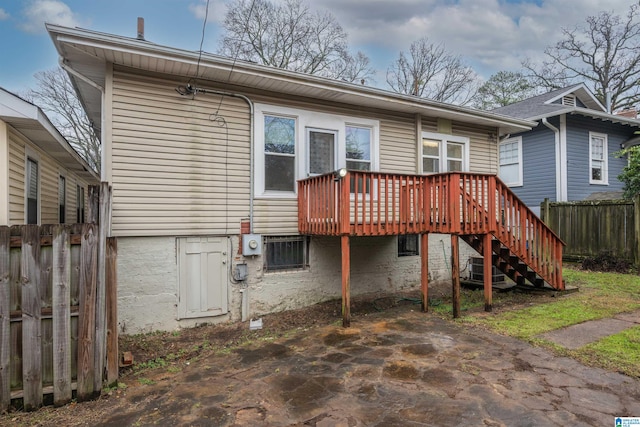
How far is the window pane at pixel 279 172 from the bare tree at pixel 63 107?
1527 cm

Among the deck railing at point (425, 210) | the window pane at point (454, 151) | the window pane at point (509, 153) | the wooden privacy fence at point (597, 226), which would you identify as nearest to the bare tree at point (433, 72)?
the window pane at point (509, 153)

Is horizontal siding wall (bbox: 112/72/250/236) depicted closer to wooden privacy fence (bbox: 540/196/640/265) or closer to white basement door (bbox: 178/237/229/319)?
white basement door (bbox: 178/237/229/319)

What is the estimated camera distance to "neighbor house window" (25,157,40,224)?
6.39 metres

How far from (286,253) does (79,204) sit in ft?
30.8

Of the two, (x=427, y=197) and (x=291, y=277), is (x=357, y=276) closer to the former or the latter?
(x=291, y=277)

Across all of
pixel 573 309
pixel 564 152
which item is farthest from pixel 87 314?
pixel 564 152

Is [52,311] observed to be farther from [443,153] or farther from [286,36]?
[286,36]

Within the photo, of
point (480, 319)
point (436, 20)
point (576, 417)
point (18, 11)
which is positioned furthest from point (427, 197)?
point (18, 11)

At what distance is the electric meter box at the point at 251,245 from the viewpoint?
616 cm

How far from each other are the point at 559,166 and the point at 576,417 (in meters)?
12.2

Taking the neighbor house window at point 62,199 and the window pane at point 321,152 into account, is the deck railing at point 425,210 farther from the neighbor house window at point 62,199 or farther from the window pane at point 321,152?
the neighbor house window at point 62,199

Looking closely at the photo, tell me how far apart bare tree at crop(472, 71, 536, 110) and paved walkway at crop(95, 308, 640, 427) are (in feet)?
75.8

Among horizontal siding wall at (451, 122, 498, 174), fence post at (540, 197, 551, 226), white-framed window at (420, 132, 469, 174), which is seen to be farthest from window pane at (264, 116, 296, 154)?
fence post at (540, 197, 551, 226)

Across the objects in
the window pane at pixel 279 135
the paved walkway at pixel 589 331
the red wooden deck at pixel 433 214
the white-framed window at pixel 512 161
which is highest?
the white-framed window at pixel 512 161
